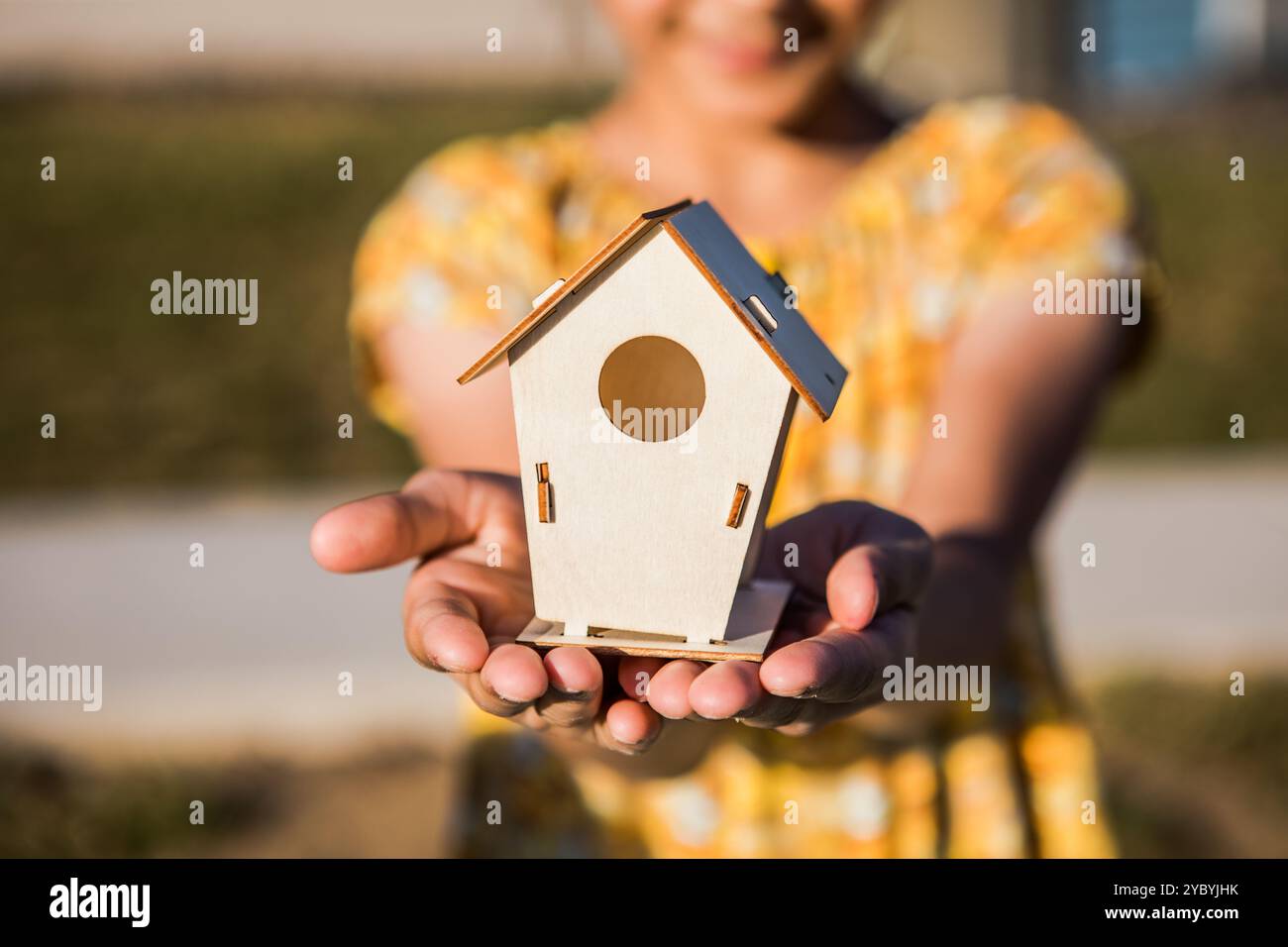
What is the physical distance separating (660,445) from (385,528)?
391 mm

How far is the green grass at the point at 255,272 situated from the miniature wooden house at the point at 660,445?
19.0 feet

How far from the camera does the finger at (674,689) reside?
1.59m

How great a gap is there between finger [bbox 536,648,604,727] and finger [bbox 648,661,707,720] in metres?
0.07

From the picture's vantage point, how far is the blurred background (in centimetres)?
466

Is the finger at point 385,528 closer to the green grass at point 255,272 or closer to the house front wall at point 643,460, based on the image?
the house front wall at point 643,460

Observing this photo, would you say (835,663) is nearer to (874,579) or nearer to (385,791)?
(874,579)

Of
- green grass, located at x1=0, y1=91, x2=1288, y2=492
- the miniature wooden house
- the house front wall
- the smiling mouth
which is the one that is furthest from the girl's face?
green grass, located at x1=0, y1=91, x2=1288, y2=492

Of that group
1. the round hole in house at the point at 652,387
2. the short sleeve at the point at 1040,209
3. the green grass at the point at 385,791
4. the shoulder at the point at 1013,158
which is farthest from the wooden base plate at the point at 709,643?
the green grass at the point at 385,791

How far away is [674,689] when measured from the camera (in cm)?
161

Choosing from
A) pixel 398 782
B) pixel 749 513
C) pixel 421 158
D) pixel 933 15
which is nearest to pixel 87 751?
pixel 398 782

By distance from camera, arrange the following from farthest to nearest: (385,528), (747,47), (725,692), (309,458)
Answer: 1. (309,458)
2. (747,47)
3. (385,528)
4. (725,692)

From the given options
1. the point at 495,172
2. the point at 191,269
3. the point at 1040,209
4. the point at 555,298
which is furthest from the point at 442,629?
the point at 191,269

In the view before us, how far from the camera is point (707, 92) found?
2660 millimetres

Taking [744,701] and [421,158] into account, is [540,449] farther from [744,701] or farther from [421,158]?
[421,158]
